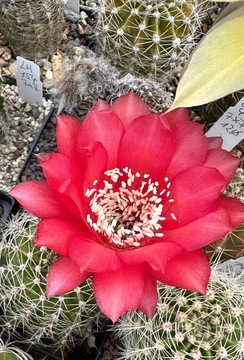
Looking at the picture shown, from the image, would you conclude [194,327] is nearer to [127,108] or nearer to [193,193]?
[193,193]

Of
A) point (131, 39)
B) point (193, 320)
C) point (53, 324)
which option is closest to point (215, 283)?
point (193, 320)

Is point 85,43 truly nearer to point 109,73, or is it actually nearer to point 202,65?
point 109,73

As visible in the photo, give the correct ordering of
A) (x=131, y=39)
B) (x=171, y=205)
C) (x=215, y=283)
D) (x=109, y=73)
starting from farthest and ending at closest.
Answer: (x=131, y=39)
(x=109, y=73)
(x=215, y=283)
(x=171, y=205)

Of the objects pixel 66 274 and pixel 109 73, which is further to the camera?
pixel 109 73

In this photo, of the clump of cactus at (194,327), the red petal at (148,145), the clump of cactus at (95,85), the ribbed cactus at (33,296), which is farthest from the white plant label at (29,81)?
the clump of cactus at (194,327)

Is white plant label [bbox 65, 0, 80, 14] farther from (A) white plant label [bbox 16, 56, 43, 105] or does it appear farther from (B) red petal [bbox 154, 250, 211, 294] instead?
(B) red petal [bbox 154, 250, 211, 294]

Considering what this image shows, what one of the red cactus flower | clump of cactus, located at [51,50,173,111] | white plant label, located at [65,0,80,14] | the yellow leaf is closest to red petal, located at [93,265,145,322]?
the red cactus flower
